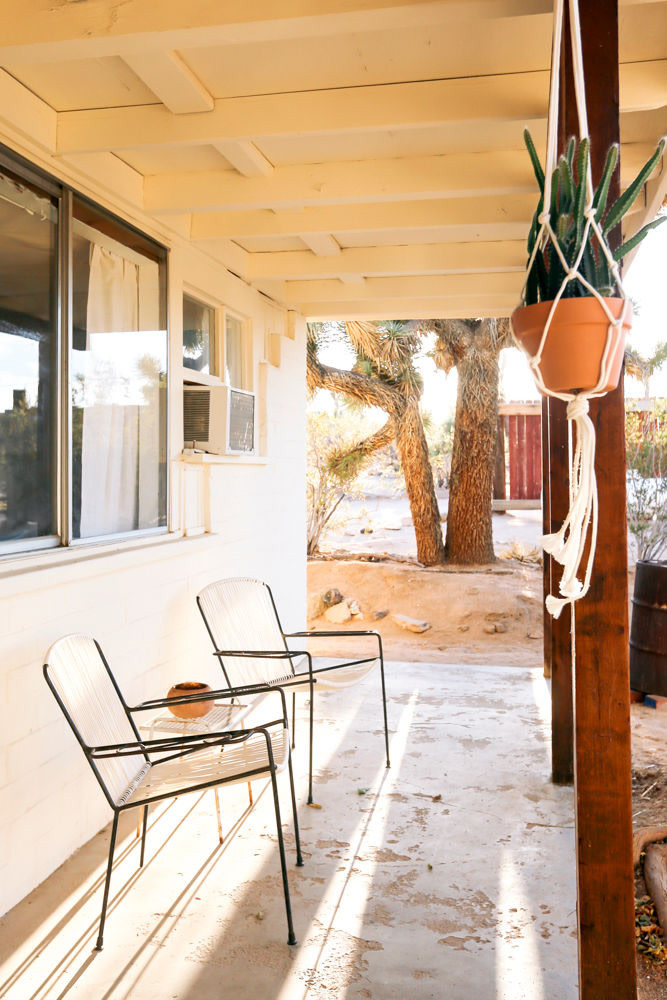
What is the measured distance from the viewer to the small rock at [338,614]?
28.0 ft

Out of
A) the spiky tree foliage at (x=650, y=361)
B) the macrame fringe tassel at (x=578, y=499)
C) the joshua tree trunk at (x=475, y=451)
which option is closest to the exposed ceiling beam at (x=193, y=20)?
the macrame fringe tassel at (x=578, y=499)

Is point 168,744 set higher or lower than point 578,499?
lower

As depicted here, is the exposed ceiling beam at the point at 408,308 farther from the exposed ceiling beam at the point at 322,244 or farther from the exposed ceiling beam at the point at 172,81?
the exposed ceiling beam at the point at 172,81

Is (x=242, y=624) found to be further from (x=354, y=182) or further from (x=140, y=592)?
(x=354, y=182)

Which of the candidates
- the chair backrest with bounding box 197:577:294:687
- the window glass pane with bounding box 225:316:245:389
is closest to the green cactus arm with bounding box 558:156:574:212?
the chair backrest with bounding box 197:577:294:687

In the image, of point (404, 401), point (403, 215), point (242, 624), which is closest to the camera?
point (403, 215)

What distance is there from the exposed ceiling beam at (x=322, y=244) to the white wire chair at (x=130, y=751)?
2418mm

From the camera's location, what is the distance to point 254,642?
13.2 ft

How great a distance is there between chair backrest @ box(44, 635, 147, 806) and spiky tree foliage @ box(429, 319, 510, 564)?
7.43 m

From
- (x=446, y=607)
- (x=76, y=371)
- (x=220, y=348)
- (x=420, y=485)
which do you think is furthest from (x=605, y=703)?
(x=420, y=485)

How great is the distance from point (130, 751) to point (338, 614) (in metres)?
6.24

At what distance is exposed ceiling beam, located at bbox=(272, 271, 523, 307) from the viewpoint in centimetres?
518

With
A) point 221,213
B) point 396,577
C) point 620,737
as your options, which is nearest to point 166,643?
point 221,213

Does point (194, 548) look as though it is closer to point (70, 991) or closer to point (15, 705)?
point (15, 705)
